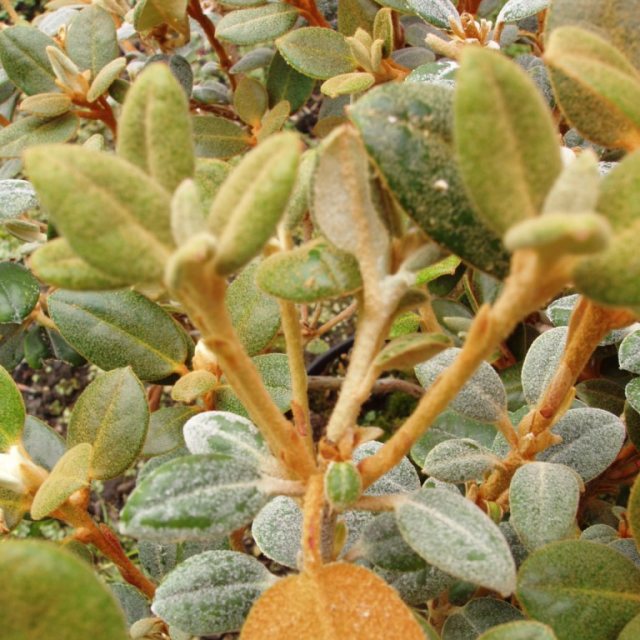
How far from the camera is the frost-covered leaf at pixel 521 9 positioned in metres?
1.14

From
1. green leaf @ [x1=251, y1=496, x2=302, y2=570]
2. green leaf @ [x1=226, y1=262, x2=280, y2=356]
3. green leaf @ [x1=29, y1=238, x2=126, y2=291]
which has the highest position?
green leaf @ [x1=29, y1=238, x2=126, y2=291]

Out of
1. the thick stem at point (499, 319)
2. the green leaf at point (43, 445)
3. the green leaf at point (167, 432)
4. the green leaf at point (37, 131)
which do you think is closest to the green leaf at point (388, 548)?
the thick stem at point (499, 319)

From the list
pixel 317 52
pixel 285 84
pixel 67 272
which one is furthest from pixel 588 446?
A: pixel 285 84

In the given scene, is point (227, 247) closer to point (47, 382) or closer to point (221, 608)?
point (221, 608)

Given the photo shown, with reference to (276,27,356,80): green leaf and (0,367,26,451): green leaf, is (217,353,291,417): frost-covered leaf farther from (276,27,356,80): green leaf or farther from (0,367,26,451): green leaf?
(276,27,356,80): green leaf

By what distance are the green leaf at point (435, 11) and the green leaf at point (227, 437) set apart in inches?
31.2

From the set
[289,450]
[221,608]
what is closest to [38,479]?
[221,608]

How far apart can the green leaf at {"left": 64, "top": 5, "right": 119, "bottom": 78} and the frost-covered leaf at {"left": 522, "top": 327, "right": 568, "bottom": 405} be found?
108 centimetres

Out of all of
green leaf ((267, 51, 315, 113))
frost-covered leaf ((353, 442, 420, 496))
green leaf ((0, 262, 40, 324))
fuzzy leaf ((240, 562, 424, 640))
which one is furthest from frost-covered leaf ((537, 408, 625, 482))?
green leaf ((267, 51, 315, 113))

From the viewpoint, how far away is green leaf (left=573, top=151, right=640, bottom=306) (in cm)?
44

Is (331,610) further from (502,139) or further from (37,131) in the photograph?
(37,131)

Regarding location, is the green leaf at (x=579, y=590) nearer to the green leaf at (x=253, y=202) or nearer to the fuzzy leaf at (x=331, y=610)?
the fuzzy leaf at (x=331, y=610)

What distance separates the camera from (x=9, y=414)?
3.12 ft

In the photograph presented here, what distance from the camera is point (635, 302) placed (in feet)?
1.44
